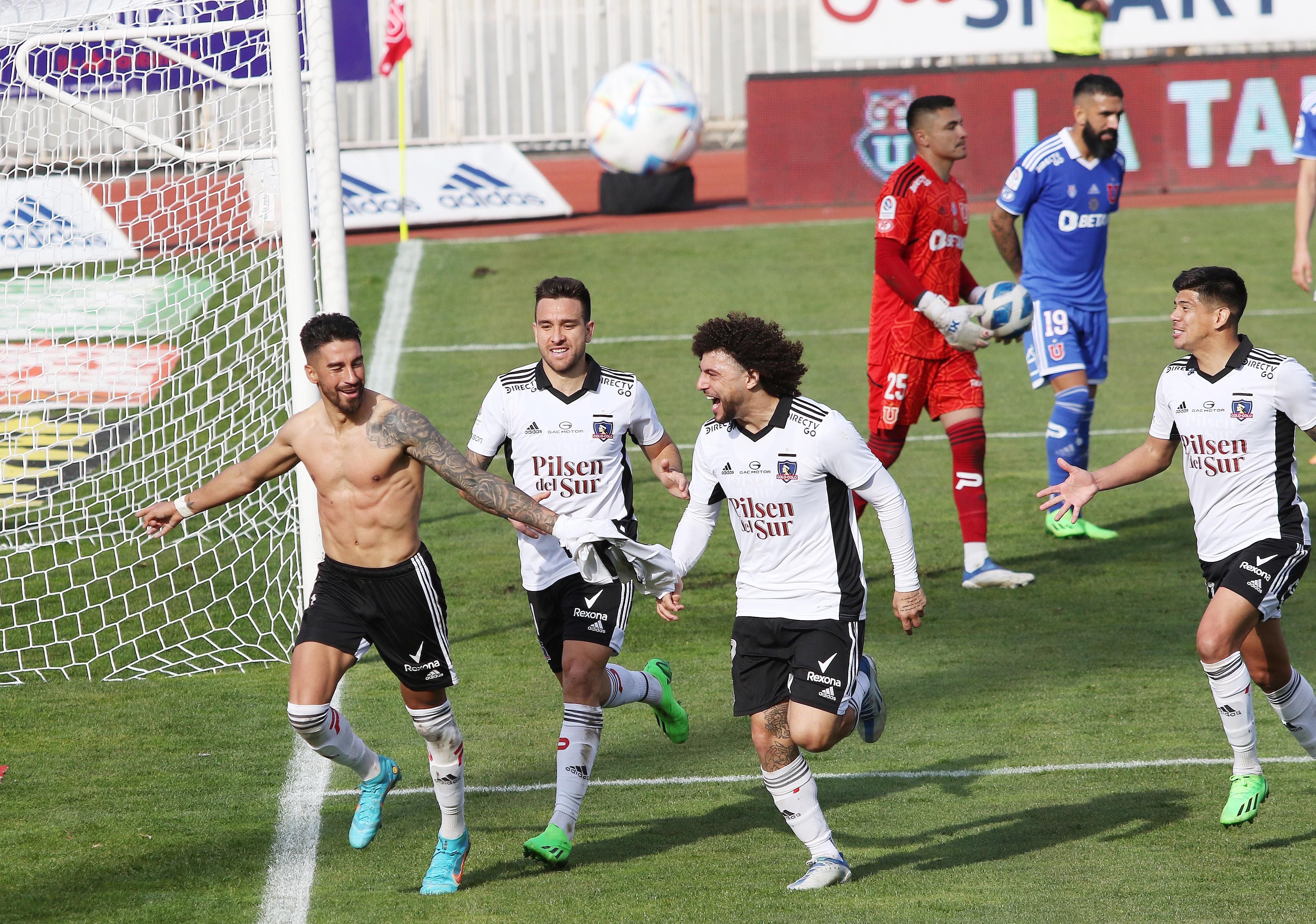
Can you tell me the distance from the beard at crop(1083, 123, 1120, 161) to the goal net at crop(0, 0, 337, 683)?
4.89 meters

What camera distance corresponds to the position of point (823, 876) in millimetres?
5473

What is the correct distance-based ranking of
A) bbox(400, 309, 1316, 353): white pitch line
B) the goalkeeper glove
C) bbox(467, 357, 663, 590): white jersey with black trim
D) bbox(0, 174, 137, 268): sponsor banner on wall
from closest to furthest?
bbox(467, 357, 663, 590): white jersey with black trim
the goalkeeper glove
bbox(0, 174, 137, 268): sponsor banner on wall
bbox(400, 309, 1316, 353): white pitch line

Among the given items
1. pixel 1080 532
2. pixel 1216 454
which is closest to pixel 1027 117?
pixel 1080 532

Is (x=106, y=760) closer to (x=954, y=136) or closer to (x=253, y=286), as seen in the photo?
(x=253, y=286)

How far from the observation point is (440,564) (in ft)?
34.0

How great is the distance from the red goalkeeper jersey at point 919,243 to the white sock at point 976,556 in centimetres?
113

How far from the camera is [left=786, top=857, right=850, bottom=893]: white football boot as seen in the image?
547cm

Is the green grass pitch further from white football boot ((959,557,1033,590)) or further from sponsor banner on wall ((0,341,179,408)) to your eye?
sponsor banner on wall ((0,341,179,408))

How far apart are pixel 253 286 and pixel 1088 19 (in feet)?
47.2

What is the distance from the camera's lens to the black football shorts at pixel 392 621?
5.73 meters

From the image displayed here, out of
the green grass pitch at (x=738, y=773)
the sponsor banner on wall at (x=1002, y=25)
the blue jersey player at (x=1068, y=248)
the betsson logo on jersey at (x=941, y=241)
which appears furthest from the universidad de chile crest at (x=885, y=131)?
the betsson logo on jersey at (x=941, y=241)

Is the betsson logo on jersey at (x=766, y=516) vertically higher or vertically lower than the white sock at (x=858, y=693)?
higher

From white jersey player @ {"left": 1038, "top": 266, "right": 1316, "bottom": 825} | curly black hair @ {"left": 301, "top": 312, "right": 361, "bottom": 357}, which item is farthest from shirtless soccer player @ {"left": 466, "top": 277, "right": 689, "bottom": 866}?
white jersey player @ {"left": 1038, "top": 266, "right": 1316, "bottom": 825}

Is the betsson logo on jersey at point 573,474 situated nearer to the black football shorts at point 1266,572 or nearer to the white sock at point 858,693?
the white sock at point 858,693
